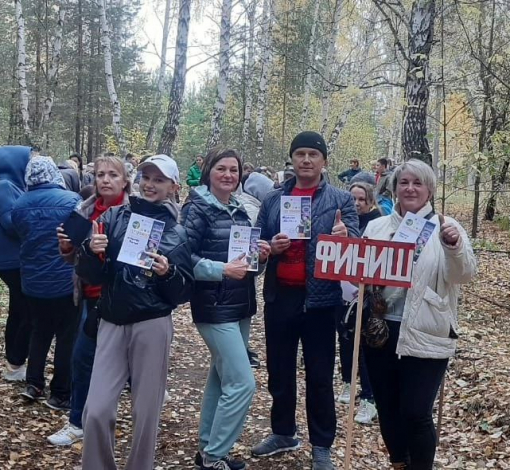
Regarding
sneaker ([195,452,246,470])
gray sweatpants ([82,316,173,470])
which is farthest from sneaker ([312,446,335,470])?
gray sweatpants ([82,316,173,470])

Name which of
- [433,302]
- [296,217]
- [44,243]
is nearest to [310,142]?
[296,217]

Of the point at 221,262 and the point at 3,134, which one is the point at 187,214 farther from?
the point at 3,134

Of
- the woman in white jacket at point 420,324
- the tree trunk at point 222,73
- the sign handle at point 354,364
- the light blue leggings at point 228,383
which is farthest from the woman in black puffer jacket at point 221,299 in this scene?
the tree trunk at point 222,73

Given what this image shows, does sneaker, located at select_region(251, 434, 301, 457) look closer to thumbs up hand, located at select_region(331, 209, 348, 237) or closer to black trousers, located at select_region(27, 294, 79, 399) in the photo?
thumbs up hand, located at select_region(331, 209, 348, 237)

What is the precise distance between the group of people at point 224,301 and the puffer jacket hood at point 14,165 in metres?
0.67

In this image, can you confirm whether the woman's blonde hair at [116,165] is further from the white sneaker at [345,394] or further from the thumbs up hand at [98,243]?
the white sneaker at [345,394]

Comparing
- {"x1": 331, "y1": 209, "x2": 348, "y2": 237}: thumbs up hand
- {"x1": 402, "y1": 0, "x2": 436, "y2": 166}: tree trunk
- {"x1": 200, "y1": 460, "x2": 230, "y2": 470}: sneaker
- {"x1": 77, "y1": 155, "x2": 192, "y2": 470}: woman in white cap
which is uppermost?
{"x1": 402, "y1": 0, "x2": 436, "y2": 166}: tree trunk

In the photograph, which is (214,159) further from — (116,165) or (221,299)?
(221,299)

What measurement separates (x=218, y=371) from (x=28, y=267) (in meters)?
2.07

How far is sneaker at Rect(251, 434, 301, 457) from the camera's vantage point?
14.8 ft

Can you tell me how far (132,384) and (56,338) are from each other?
203 cm

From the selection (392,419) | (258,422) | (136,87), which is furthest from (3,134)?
(392,419)

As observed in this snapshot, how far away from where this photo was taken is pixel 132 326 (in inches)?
134

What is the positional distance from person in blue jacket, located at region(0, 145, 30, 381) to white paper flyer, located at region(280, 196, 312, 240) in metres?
2.74
